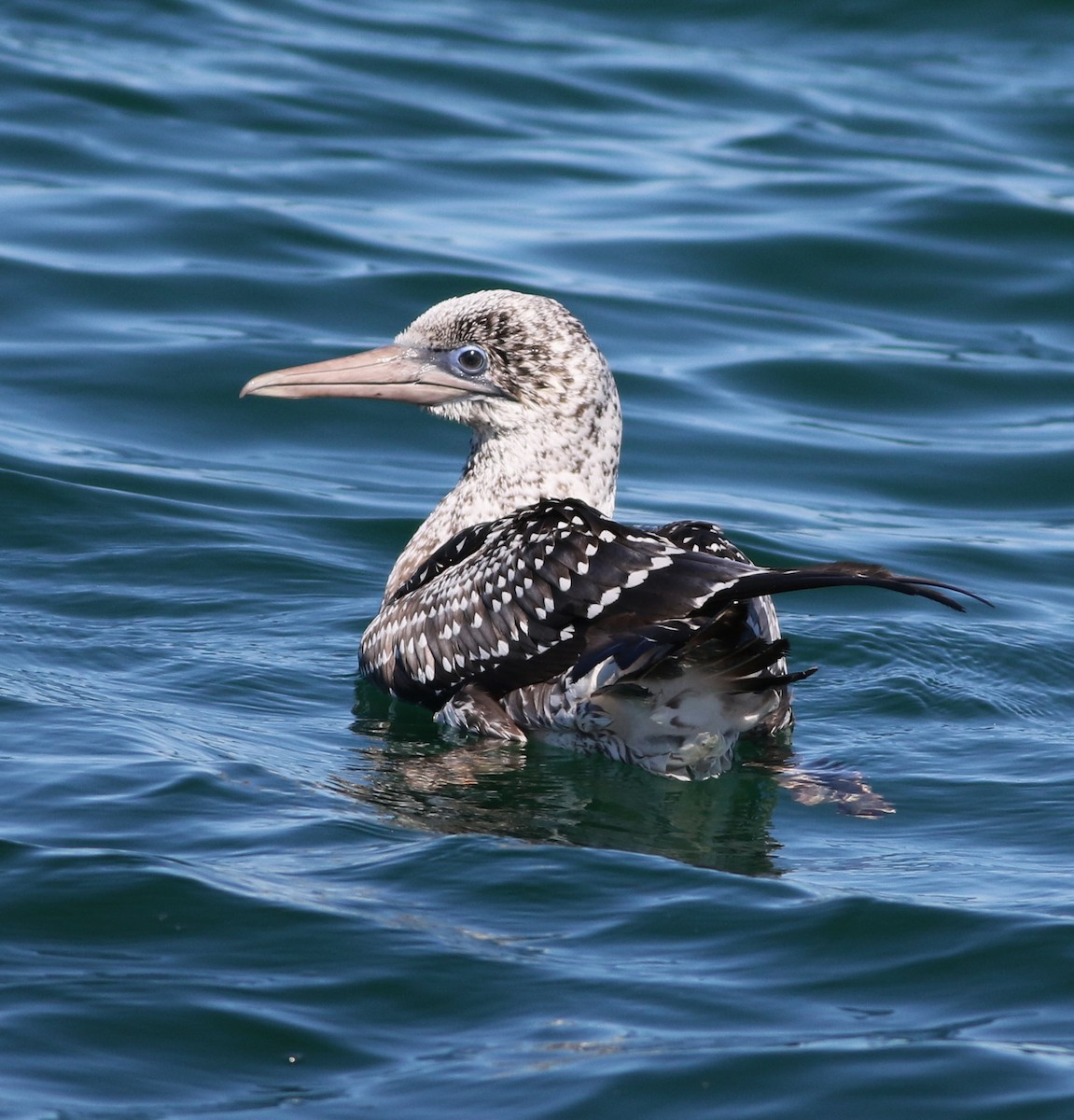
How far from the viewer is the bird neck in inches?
298

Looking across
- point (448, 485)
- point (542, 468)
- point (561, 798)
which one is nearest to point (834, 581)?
point (561, 798)

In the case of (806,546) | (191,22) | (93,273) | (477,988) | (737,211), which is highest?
(191,22)

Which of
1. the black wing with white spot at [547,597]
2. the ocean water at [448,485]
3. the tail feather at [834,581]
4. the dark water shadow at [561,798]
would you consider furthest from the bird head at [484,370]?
the tail feather at [834,581]

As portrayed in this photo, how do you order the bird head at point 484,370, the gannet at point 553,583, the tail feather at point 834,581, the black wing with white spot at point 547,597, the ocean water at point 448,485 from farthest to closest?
the bird head at point 484,370 < the gannet at point 553,583 < the black wing with white spot at point 547,597 < the tail feather at point 834,581 < the ocean water at point 448,485

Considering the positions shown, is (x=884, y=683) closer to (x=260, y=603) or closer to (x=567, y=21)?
(x=260, y=603)

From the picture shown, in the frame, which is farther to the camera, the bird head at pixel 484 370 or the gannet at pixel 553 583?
the bird head at pixel 484 370

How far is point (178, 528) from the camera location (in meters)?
9.30

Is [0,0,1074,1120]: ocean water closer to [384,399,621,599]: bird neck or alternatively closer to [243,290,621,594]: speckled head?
[384,399,621,599]: bird neck

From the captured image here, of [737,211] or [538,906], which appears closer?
[538,906]

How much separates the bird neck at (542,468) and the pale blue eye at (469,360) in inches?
10.3

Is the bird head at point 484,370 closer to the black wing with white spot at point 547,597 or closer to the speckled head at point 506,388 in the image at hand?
the speckled head at point 506,388

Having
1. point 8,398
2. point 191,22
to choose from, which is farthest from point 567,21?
point 8,398

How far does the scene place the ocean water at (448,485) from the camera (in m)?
4.75

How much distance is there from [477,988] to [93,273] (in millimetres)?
9143
